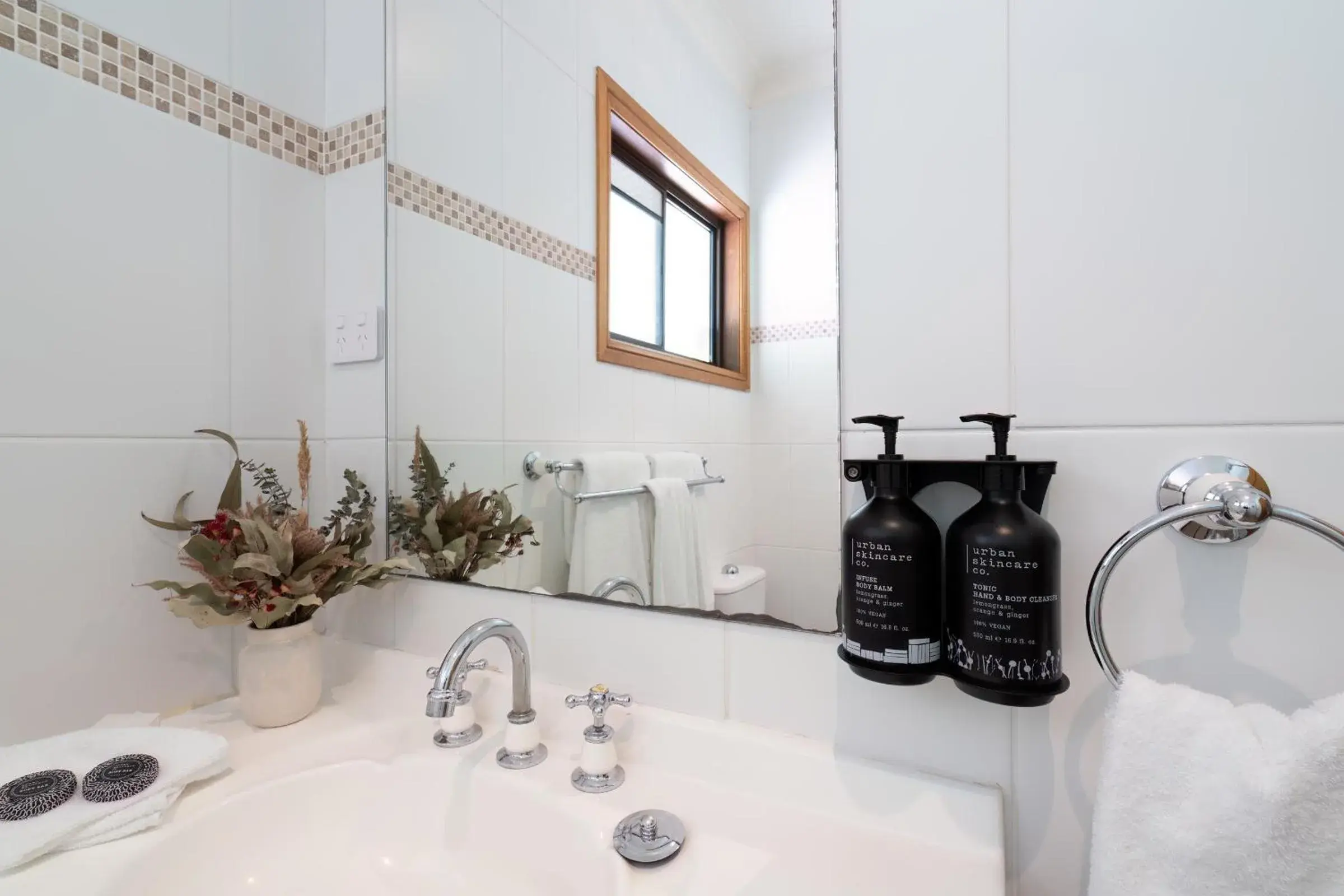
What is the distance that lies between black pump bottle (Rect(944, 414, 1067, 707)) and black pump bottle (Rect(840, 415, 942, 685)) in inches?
1.1

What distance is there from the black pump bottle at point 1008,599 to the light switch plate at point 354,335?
979 millimetres

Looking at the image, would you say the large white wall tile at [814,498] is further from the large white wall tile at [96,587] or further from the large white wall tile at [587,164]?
the large white wall tile at [96,587]

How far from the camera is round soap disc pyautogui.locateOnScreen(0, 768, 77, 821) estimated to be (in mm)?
589

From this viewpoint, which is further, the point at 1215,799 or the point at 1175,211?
the point at 1175,211

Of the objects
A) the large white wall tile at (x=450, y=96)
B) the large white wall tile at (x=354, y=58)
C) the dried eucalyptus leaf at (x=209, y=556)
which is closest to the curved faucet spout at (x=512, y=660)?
the dried eucalyptus leaf at (x=209, y=556)

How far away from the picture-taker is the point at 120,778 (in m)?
0.65

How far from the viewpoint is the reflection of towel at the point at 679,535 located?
781 mm

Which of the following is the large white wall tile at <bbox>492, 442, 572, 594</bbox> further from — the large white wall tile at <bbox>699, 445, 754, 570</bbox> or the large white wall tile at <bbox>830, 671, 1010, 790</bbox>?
the large white wall tile at <bbox>830, 671, 1010, 790</bbox>

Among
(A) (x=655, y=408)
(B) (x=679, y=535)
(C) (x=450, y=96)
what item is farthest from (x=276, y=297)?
(B) (x=679, y=535)

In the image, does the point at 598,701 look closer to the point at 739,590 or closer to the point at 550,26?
the point at 739,590

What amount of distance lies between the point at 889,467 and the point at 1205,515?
0.81 feet

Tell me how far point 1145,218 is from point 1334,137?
5.2 inches

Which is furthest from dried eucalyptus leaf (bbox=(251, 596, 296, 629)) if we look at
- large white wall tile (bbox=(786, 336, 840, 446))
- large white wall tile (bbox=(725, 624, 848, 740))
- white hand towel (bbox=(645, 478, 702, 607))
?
large white wall tile (bbox=(786, 336, 840, 446))

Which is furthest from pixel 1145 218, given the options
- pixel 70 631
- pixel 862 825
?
pixel 70 631
